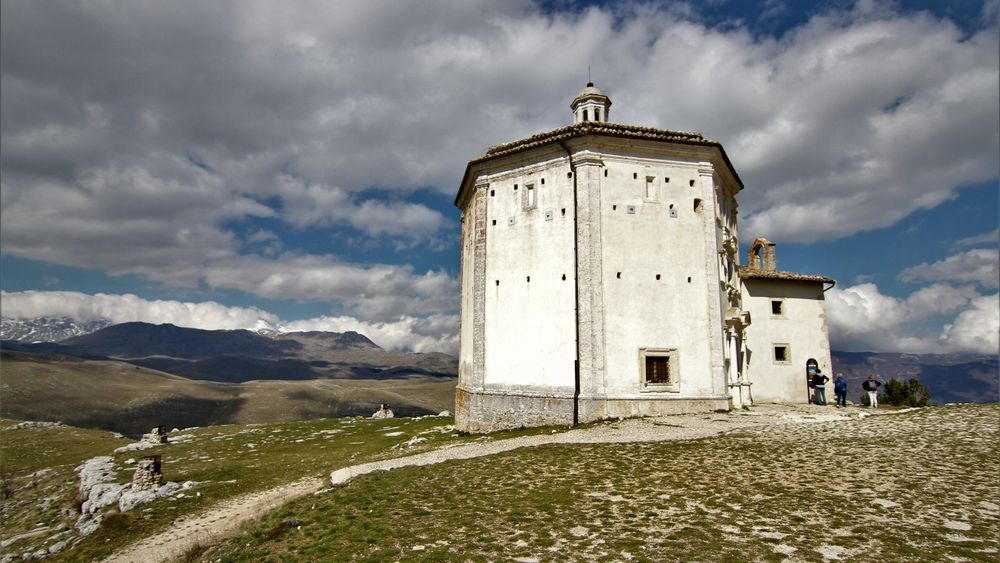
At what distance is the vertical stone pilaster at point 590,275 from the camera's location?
954 inches

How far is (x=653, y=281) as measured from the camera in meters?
25.7

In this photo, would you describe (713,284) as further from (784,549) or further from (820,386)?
(784,549)

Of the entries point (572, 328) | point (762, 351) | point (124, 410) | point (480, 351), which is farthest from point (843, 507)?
point (124, 410)

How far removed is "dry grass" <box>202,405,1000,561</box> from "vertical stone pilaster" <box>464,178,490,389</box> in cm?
1066

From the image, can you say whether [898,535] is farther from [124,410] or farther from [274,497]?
[124,410]

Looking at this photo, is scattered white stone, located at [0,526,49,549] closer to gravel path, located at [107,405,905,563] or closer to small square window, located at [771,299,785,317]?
gravel path, located at [107,405,905,563]

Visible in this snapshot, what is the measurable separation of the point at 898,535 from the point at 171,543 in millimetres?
17151

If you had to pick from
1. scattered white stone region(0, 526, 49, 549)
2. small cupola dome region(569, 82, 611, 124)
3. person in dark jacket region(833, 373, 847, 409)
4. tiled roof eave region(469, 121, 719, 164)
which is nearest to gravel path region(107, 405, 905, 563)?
person in dark jacket region(833, 373, 847, 409)

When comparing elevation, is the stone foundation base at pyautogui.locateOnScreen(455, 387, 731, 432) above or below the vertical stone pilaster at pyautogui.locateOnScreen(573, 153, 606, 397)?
below

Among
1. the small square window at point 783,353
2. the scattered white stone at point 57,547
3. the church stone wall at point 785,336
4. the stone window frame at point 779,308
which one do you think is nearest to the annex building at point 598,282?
the church stone wall at point 785,336

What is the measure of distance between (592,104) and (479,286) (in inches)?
538

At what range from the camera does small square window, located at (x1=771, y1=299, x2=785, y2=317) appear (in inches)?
1349

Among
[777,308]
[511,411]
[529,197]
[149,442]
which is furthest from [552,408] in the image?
[149,442]

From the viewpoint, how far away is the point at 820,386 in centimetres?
3070
